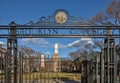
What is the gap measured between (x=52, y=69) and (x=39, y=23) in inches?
390

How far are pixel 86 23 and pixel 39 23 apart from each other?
2.16m

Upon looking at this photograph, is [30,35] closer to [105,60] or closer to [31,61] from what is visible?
[105,60]

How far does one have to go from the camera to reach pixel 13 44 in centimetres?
1520

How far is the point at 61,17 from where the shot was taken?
1458 centimetres

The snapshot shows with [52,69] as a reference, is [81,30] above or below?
above

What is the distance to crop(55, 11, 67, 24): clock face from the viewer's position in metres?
14.4

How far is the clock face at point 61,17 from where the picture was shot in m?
14.4

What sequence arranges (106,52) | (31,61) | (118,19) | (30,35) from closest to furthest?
(106,52), (30,35), (31,61), (118,19)

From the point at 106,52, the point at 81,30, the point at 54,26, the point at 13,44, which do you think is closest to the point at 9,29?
the point at 13,44

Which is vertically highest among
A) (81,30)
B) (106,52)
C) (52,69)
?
(81,30)

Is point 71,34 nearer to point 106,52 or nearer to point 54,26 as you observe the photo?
point 54,26

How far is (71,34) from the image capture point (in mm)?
14844

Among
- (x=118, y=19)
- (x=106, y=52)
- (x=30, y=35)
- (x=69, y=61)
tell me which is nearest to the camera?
(x=106, y=52)

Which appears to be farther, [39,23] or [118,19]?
[118,19]
